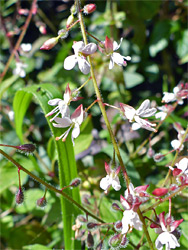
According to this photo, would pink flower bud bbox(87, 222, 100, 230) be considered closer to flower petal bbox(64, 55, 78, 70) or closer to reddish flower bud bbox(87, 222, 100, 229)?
reddish flower bud bbox(87, 222, 100, 229)

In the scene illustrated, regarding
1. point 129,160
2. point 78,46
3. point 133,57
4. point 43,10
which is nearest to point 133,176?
point 129,160

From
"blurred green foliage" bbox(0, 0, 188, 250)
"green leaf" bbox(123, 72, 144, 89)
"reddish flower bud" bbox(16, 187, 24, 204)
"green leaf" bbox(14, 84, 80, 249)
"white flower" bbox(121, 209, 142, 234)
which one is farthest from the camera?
"green leaf" bbox(123, 72, 144, 89)

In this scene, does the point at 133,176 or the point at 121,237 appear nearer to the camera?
the point at 121,237

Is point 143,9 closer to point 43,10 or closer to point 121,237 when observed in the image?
point 43,10

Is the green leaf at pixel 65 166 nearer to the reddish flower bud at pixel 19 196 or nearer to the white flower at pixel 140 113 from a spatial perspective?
the reddish flower bud at pixel 19 196

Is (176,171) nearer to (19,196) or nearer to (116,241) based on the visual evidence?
(116,241)

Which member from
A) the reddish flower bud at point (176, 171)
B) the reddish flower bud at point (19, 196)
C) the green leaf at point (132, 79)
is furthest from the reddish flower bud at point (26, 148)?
the green leaf at point (132, 79)

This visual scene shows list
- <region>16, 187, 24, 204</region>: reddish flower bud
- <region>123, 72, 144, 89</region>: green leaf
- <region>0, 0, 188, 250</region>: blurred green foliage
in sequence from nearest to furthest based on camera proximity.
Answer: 1. <region>16, 187, 24, 204</region>: reddish flower bud
2. <region>0, 0, 188, 250</region>: blurred green foliage
3. <region>123, 72, 144, 89</region>: green leaf

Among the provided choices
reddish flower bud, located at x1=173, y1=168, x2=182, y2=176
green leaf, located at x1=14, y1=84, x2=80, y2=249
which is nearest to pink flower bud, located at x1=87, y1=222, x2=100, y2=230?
green leaf, located at x1=14, y1=84, x2=80, y2=249

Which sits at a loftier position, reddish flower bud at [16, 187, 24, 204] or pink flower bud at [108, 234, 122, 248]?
reddish flower bud at [16, 187, 24, 204]
